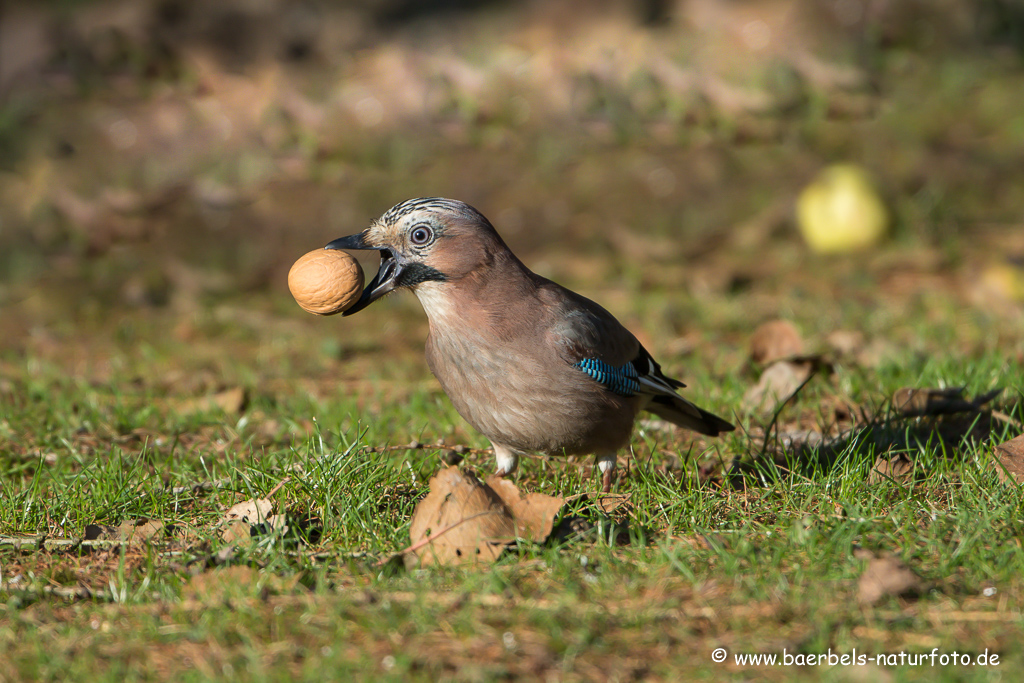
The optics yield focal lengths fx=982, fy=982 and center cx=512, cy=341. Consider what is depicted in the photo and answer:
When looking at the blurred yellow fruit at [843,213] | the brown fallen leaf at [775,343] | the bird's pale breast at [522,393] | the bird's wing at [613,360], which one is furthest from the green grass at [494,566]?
the blurred yellow fruit at [843,213]

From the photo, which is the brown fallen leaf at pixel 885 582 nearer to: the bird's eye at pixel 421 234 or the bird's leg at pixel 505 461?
the bird's leg at pixel 505 461

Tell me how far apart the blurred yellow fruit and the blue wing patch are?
16.1 feet

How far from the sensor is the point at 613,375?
4113 millimetres

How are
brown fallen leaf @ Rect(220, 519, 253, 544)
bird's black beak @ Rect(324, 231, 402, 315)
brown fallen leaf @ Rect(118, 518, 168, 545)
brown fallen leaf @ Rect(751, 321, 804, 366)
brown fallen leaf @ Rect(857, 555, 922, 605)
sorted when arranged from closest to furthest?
brown fallen leaf @ Rect(857, 555, 922, 605) < brown fallen leaf @ Rect(220, 519, 253, 544) < brown fallen leaf @ Rect(118, 518, 168, 545) < bird's black beak @ Rect(324, 231, 402, 315) < brown fallen leaf @ Rect(751, 321, 804, 366)

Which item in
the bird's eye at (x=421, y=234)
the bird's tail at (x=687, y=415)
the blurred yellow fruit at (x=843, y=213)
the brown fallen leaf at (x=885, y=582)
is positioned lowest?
the brown fallen leaf at (x=885, y=582)

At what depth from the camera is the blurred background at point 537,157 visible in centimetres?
771

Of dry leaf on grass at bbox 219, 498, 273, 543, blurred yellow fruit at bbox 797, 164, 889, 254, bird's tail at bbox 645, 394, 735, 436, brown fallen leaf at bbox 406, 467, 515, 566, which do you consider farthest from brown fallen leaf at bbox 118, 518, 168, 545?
blurred yellow fruit at bbox 797, 164, 889, 254

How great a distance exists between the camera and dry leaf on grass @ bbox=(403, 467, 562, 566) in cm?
332

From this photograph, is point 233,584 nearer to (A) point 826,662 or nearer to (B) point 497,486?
(B) point 497,486

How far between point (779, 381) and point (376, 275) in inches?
96.9

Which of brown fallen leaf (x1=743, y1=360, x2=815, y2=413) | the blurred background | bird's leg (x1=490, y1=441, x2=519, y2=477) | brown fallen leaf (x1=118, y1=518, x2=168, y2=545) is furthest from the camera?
the blurred background

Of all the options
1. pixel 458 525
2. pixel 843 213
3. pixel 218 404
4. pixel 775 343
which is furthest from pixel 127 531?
pixel 843 213

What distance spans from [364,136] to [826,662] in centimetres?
981

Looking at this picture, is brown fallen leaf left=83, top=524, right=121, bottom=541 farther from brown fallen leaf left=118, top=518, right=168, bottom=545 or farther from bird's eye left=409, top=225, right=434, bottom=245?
bird's eye left=409, top=225, right=434, bottom=245
